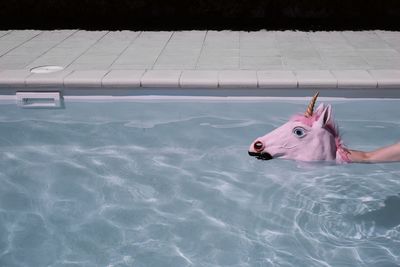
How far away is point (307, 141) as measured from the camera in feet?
16.0

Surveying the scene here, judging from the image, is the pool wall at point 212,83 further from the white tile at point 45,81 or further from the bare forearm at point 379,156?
the bare forearm at point 379,156

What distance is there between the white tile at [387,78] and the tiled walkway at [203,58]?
13 mm

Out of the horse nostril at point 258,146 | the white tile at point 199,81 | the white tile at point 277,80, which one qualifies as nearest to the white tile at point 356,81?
Result: the white tile at point 277,80

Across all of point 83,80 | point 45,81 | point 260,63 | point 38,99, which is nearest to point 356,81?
point 260,63

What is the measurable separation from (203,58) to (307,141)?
3.93 meters

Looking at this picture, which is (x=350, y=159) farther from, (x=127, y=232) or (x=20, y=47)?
(x=20, y=47)

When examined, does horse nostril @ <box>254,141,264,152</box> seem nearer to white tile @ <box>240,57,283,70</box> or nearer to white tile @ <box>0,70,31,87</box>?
white tile @ <box>240,57,283,70</box>

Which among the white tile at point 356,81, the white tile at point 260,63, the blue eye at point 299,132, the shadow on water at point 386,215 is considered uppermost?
the white tile at point 260,63

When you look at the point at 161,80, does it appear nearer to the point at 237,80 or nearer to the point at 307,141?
the point at 237,80

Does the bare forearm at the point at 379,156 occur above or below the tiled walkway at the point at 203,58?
below

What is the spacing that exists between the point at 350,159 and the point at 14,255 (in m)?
3.45
